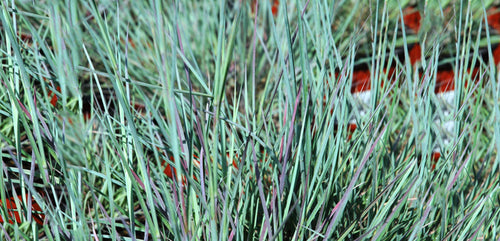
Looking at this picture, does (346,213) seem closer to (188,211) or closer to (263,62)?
(188,211)

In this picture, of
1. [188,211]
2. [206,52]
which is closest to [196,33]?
[206,52]

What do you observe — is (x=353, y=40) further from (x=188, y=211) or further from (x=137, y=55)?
(x=137, y=55)

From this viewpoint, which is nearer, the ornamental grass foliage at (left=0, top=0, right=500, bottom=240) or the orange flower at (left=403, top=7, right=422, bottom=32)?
the ornamental grass foliage at (left=0, top=0, right=500, bottom=240)

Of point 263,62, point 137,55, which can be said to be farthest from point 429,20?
point 137,55

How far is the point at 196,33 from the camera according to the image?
1.28 meters

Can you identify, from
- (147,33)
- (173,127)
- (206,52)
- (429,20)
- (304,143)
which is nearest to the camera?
(173,127)

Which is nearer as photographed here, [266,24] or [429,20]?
[429,20]

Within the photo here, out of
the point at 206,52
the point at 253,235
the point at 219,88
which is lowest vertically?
the point at 253,235

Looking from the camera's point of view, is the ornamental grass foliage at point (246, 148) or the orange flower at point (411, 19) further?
the orange flower at point (411, 19)

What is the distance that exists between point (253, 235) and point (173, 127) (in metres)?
0.28

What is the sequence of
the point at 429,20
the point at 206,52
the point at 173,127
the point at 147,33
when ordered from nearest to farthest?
1. the point at 173,127
2. the point at 429,20
3. the point at 206,52
4. the point at 147,33

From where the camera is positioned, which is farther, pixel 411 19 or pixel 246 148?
pixel 411 19

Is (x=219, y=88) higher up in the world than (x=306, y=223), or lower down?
higher up

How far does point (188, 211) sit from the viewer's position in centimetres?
50
